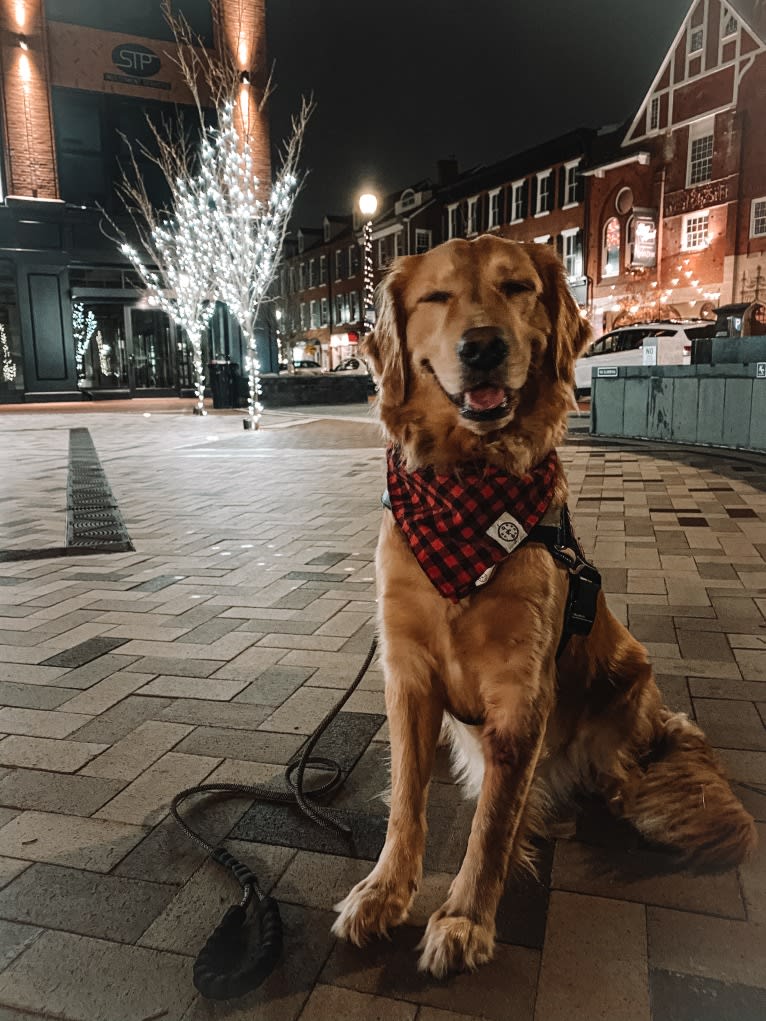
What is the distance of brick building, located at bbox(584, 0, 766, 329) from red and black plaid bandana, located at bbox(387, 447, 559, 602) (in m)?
30.7

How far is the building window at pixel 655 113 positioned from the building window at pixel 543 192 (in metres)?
5.86

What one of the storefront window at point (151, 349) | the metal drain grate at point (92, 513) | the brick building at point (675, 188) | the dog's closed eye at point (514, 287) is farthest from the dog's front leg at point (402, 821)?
the storefront window at point (151, 349)

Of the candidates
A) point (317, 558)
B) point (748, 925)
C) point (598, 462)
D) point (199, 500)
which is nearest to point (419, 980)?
point (748, 925)

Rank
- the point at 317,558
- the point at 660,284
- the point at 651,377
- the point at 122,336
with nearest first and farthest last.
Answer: the point at 317,558
the point at 651,377
the point at 122,336
the point at 660,284

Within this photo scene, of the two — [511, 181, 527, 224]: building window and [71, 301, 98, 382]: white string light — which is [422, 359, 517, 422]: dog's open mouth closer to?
[71, 301, 98, 382]: white string light

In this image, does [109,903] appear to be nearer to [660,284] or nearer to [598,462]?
[598,462]

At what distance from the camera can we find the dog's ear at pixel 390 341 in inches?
82.6

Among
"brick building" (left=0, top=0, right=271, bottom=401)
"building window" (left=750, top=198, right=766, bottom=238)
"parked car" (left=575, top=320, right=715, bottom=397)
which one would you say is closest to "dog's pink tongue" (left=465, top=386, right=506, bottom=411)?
"parked car" (left=575, top=320, right=715, bottom=397)

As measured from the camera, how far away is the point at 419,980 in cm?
158

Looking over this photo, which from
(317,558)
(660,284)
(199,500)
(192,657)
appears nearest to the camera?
(192,657)

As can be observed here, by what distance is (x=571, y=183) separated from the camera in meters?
35.4

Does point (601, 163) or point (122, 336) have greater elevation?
point (601, 163)

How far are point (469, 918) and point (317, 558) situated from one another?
3728 millimetres

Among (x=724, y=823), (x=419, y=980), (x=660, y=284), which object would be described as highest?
(x=660, y=284)
